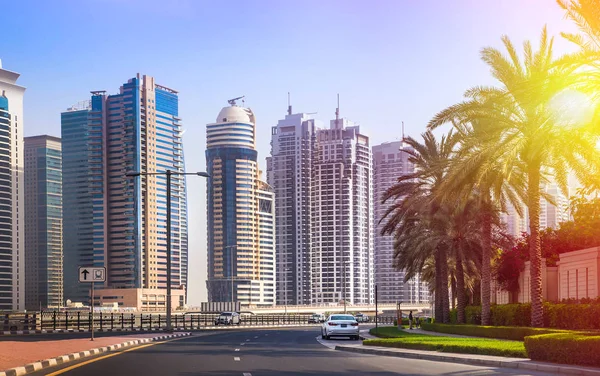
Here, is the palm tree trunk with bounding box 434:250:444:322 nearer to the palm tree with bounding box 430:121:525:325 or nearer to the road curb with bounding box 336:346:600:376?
the palm tree with bounding box 430:121:525:325

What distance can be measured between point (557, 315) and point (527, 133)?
9.18 m

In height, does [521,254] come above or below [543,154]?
below

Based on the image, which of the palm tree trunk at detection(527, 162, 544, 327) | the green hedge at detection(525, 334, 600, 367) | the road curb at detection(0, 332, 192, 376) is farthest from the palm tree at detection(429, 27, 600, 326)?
the road curb at detection(0, 332, 192, 376)

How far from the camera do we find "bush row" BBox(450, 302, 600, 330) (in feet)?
131

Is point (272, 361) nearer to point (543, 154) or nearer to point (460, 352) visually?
point (460, 352)

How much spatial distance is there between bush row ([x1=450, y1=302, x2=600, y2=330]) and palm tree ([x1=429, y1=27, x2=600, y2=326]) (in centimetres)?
136

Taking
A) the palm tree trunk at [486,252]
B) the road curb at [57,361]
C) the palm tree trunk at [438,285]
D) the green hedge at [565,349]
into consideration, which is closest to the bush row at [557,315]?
the palm tree trunk at [486,252]

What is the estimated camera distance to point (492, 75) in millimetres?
43031

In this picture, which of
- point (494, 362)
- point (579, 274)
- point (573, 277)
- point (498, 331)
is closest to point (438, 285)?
point (573, 277)

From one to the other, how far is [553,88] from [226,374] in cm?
1776

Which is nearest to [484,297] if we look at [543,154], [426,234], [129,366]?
[426,234]

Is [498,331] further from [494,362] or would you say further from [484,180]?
[494,362]

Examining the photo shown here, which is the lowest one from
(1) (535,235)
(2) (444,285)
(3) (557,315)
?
(3) (557,315)

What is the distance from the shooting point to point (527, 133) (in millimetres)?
40812
